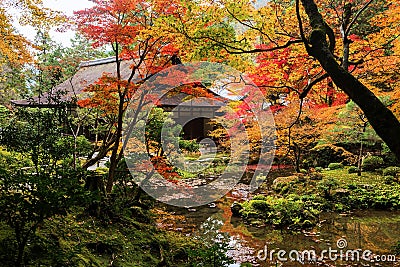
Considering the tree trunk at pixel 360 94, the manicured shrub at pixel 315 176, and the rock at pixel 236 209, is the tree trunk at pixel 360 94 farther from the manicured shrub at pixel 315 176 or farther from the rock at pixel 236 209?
the manicured shrub at pixel 315 176

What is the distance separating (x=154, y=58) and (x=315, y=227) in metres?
4.93

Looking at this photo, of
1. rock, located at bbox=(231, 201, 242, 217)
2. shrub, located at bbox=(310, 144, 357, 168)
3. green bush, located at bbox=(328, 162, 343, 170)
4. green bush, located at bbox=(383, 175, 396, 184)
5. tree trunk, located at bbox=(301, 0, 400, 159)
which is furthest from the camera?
shrub, located at bbox=(310, 144, 357, 168)

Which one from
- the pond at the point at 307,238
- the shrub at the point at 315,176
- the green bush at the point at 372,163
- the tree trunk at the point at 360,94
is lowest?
the pond at the point at 307,238

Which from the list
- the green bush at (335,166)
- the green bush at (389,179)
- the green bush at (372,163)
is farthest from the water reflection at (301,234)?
the green bush at (335,166)

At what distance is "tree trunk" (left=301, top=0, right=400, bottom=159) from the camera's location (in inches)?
101

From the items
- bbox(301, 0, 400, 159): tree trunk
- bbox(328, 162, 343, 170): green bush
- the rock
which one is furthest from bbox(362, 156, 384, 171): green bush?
bbox(301, 0, 400, 159): tree trunk

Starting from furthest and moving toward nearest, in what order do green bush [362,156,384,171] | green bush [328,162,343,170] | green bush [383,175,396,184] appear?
green bush [328,162,343,170] < green bush [362,156,384,171] < green bush [383,175,396,184]

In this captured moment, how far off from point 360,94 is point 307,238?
427 cm

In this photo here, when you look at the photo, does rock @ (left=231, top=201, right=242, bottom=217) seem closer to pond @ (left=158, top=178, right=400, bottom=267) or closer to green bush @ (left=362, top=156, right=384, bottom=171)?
pond @ (left=158, top=178, right=400, bottom=267)

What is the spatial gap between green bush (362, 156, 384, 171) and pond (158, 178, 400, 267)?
10.1 feet

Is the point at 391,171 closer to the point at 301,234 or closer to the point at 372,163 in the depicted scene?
the point at 372,163

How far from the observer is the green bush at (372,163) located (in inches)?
421

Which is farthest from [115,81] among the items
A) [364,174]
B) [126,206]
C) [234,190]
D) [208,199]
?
[364,174]

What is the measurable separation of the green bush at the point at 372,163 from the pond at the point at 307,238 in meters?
3.08
